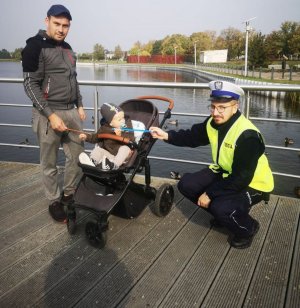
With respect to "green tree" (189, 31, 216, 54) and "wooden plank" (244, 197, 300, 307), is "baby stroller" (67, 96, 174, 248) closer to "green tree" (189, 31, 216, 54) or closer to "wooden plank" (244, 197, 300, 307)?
"wooden plank" (244, 197, 300, 307)

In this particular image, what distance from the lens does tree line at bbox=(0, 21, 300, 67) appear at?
44.8 m

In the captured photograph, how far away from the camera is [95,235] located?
9.39ft

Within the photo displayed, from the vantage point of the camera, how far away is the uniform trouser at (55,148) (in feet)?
10.7

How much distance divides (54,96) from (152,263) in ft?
5.83

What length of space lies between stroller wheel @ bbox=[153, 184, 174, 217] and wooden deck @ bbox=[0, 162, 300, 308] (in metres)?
0.08

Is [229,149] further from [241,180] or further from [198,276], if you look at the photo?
[198,276]

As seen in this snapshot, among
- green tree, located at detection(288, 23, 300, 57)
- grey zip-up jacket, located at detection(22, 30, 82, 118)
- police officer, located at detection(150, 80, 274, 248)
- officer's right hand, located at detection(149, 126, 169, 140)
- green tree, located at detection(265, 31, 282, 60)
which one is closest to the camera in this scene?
police officer, located at detection(150, 80, 274, 248)

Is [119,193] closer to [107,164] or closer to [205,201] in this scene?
[107,164]

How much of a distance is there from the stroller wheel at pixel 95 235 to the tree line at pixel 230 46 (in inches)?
827

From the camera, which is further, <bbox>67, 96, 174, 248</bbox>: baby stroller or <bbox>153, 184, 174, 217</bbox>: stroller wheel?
<bbox>153, 184, 174, 217</bbox>: stroller wheel

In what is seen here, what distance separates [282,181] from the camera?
38.1ft

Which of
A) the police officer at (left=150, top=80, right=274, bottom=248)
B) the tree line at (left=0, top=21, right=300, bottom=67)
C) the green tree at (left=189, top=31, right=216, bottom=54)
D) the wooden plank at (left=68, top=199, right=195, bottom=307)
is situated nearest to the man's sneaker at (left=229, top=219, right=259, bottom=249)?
the police officer at (left=150, top=80, right=274, bottom=248)

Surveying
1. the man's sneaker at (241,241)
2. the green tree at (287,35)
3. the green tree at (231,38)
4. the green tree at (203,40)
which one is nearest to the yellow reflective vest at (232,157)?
the man's sneaker at (241,241)

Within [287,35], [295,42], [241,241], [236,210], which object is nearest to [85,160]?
[236,210]
